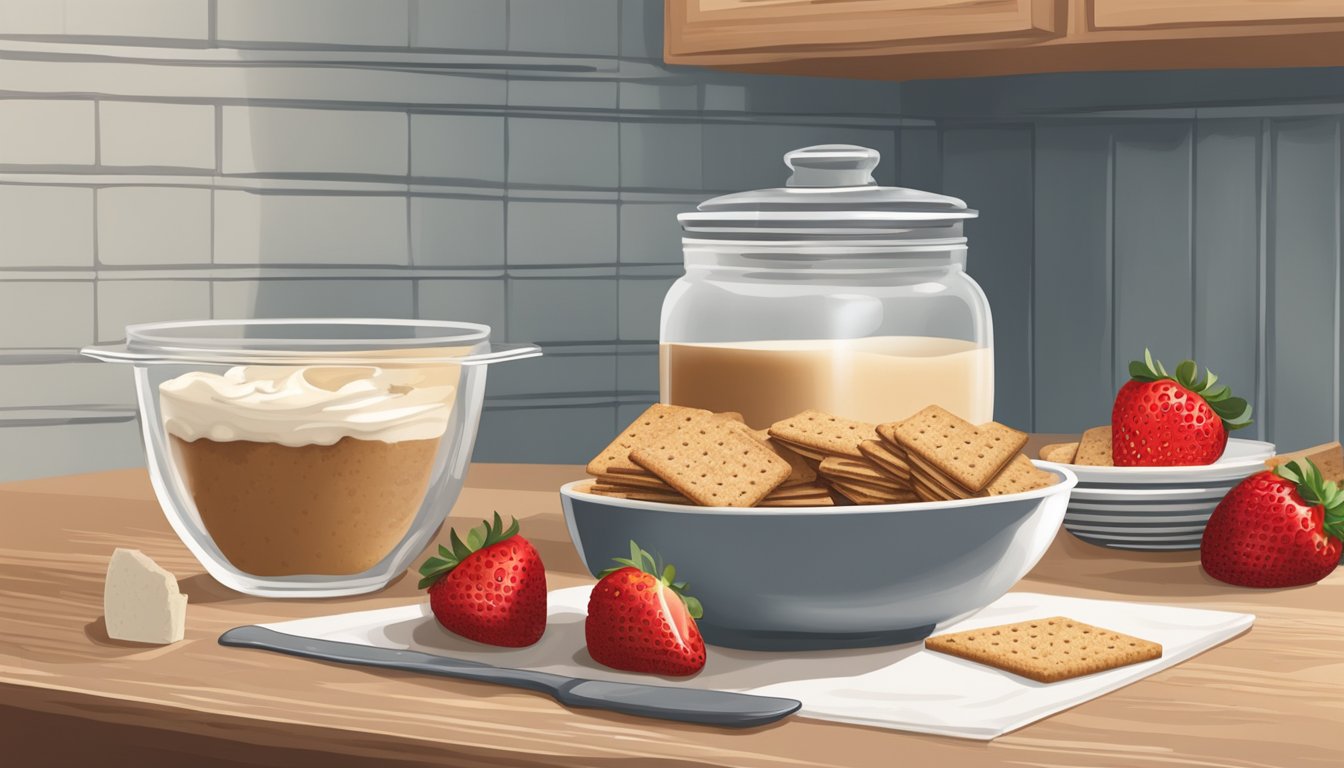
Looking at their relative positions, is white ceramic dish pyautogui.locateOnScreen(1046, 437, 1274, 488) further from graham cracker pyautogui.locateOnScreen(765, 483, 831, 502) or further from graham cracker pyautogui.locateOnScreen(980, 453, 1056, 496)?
graham cracker pyautogui.locateOnScreen(765, 483, 831, 502)

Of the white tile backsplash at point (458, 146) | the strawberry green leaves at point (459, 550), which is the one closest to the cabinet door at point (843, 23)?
the white tile backsplash at point (458, 146)

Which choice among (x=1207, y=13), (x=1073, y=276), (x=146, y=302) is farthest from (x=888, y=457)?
(x=1073, y=276)

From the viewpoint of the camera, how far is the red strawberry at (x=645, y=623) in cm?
76

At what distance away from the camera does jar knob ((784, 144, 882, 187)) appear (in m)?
1.05

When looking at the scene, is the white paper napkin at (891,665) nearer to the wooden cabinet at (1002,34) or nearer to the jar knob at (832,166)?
the jar knob at (832,166)

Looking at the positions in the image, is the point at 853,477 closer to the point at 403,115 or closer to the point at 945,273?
the point at 945,273

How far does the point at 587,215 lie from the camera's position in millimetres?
2869

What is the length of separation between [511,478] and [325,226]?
1234mm

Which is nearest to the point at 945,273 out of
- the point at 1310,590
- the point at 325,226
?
the point at 1310,590

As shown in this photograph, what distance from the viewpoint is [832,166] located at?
3.51ft

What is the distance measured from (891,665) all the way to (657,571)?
0.13 meters

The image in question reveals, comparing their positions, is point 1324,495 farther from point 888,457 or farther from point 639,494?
point 639,494

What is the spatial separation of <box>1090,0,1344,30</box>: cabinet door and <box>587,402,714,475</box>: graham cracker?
1540 mm

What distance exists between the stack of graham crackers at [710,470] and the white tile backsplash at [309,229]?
1909 mm
